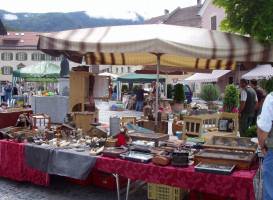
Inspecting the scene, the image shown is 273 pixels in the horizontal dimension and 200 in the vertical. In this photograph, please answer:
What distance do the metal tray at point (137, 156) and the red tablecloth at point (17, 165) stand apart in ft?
4.81

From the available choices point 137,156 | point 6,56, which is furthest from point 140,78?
point 6,56

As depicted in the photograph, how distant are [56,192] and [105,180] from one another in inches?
25.3

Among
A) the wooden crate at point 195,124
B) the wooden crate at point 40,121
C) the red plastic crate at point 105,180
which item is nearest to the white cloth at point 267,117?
the red plastic crate at point 105,180

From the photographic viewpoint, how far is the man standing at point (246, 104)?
870cm

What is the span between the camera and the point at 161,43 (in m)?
4.82

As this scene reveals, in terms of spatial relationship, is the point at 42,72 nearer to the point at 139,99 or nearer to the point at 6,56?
the point at 139,99

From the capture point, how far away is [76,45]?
5309mm

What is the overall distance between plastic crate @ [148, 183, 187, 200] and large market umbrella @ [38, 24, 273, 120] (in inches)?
60.8

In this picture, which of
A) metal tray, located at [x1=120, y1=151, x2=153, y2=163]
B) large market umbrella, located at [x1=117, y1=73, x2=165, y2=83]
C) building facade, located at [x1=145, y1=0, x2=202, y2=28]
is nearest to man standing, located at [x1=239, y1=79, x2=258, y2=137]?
metal tray, located at [x1=120, y1=151, x2=153, y2=163]

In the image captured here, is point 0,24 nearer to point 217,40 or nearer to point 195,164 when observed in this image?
point 217,40

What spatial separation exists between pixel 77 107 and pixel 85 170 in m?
2.51

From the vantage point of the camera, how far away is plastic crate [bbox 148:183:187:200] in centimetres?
465

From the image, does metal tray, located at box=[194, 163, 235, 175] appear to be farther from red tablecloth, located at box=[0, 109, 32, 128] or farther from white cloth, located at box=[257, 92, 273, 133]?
red tablecloth, located at box=[0, 109, 32, 128]

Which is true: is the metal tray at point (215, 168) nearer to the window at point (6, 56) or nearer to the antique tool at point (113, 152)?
the antique tool at point (113, 152)
